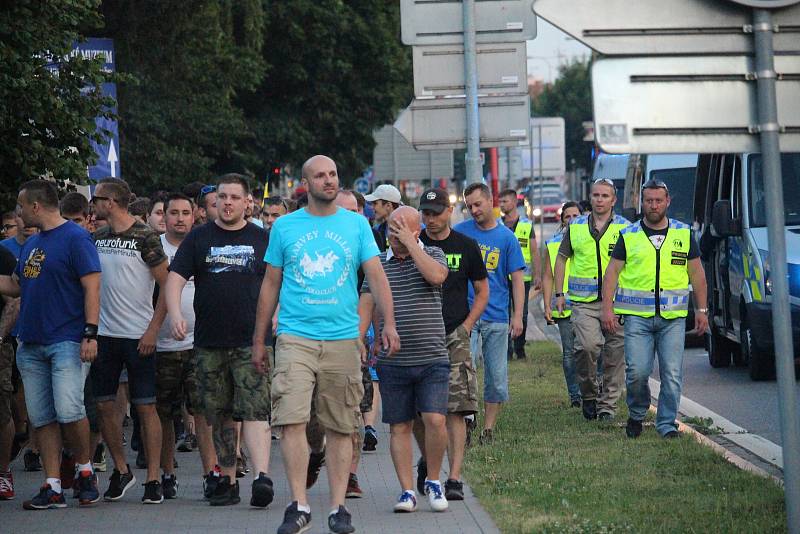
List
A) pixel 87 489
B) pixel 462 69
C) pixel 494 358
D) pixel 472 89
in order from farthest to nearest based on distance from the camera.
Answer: pixel 462 69 < pixel 472 89 < pixel 494 358 < pixel 87 489

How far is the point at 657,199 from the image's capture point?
11273 mm

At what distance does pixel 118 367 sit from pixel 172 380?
15.3 inches

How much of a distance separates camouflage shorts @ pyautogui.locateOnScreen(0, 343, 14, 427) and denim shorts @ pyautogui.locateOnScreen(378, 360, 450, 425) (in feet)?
8.31

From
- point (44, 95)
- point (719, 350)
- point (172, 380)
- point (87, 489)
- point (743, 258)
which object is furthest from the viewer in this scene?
point (719, 350)

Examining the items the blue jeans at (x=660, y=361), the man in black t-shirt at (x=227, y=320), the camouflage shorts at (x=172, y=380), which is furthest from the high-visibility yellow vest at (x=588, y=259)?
the man in black t-shirt at (x=227, y=320)

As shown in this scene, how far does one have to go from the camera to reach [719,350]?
17.5 meters

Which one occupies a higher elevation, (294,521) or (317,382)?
(317,382)

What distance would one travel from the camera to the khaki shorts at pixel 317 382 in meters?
7.96

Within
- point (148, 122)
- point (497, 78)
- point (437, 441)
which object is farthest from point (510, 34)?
point (148, 122)

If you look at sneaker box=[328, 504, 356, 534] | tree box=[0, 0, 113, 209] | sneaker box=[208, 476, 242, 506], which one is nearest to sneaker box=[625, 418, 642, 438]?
sneaker box=[208, 476, 242, 506]

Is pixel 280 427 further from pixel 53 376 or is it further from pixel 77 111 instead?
pixel 77 111

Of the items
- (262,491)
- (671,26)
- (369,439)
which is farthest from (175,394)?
(671,26)

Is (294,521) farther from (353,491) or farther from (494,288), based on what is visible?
(494,288)

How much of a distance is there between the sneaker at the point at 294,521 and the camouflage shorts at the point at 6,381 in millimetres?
2736
